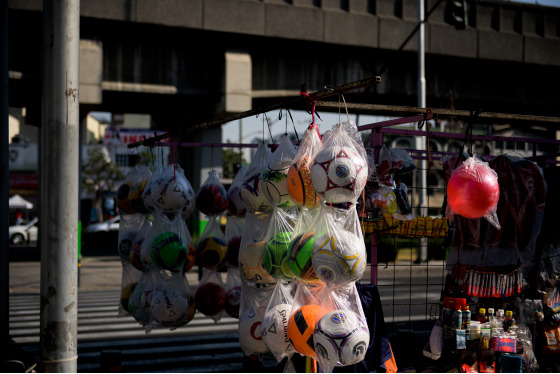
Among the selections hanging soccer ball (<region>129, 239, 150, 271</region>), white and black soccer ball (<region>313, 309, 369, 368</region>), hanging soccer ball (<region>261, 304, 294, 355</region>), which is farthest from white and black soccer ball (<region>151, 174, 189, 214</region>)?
white and black soccer ball (<region>313, 309, 369, 368</region>)

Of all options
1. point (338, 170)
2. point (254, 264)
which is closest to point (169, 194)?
point (254, 264)

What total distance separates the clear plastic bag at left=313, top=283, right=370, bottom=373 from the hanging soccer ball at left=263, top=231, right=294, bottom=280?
637 millimetres

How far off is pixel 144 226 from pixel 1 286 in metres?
2.24

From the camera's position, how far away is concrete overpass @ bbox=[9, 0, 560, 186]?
1452 centimetres

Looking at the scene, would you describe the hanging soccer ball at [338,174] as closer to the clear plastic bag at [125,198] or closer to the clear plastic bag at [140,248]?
the clear plastic bag at [140,248]

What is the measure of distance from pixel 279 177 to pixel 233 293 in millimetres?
2871

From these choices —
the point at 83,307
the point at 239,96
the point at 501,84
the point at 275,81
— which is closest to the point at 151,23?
the point at 239,96

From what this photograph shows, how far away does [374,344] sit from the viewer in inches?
220

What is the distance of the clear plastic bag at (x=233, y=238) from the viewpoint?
7.41 metres

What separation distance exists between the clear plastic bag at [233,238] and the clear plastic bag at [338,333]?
2914 mm

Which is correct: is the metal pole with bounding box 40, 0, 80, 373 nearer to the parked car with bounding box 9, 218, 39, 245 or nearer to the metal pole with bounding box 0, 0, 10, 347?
the metal pole with bounding box 0, 0, 10, 347

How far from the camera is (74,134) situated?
432 centimetres

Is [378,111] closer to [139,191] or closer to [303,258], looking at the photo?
[303,258]

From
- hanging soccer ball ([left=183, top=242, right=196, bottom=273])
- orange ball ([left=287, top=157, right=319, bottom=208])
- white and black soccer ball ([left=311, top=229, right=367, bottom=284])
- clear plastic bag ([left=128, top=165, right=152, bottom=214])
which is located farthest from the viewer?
clear plastic bag ([left=128, top=165, right=152, bottom=214])
